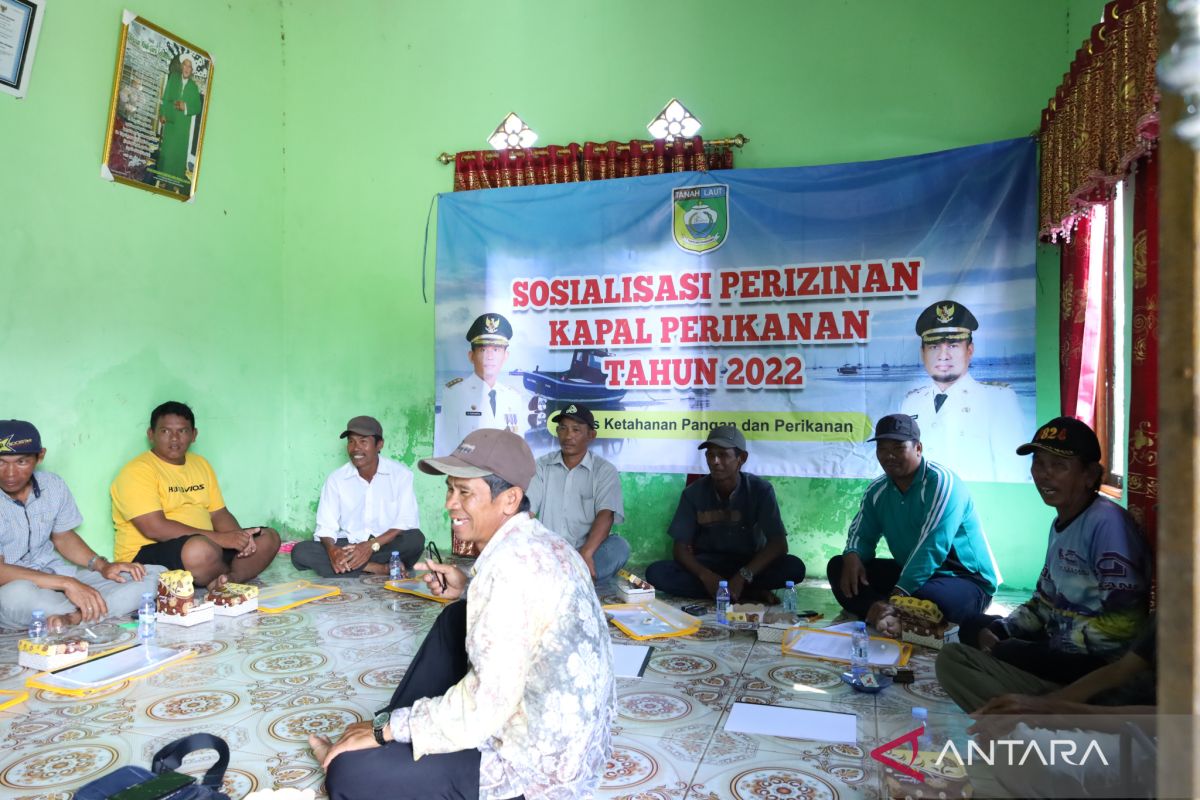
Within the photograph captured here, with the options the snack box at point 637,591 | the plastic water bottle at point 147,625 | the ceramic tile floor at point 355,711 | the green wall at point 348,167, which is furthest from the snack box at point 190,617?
the snack box at point 637,591

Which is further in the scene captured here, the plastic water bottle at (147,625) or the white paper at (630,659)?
the plastic water bottle at (147,625)

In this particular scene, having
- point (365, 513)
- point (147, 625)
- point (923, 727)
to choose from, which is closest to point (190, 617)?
point (147, 625)

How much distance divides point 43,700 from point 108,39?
3422 mm

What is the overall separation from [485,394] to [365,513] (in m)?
1.05

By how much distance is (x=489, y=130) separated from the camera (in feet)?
16.8

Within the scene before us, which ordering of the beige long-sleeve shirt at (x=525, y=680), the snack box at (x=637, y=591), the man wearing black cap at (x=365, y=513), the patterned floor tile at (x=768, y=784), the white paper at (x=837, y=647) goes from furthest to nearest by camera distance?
1. the man wearing black cap at (x=365, y=513)
2. the snack box at (x=637, y=591)
3. the white paper at (x=837, y=647)
4. the patterned floor tile at (x=768, y=784)
5. the beige long-sleeve shirt at (x=525, y=680)

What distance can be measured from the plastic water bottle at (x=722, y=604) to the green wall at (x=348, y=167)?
1.08 metres

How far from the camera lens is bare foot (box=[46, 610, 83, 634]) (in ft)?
10.9

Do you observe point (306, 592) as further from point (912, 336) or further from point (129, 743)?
point (912, 336)

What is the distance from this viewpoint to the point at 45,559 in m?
3.58

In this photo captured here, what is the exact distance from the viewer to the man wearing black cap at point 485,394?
16.2 feet

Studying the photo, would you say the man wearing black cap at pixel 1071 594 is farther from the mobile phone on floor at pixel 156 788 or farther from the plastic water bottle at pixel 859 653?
the mobile phone on floor at pixel 156 788

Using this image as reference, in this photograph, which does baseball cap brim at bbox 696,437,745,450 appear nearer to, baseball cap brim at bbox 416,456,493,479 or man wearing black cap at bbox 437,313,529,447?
man wearing black cap at bbox 437,313,529,447

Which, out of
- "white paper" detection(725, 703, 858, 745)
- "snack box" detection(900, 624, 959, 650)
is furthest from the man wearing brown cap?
"snack box" detection(900, 624, 959, 650)
